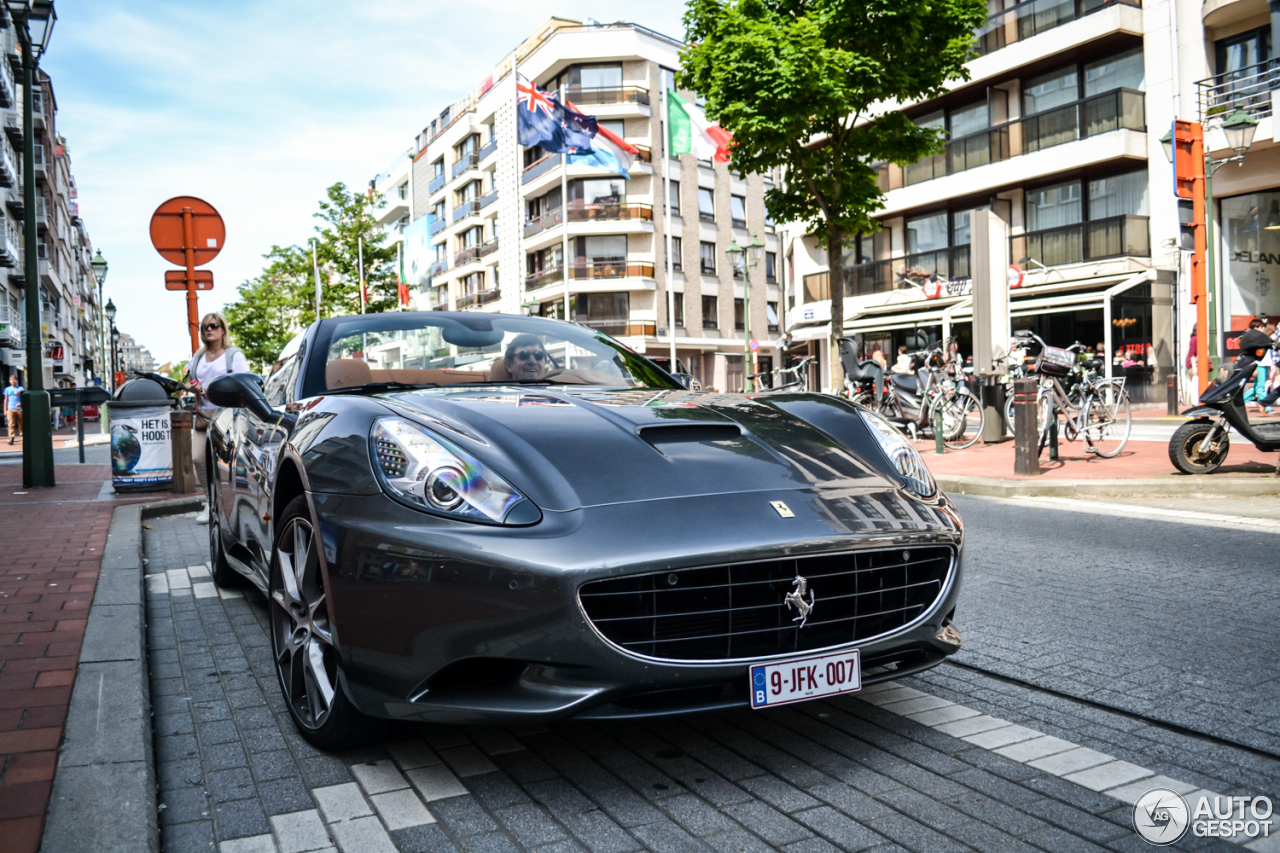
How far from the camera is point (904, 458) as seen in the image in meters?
3.20

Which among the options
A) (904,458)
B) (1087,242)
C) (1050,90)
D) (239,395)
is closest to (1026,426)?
(904,458)

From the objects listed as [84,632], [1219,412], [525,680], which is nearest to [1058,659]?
[525,680]

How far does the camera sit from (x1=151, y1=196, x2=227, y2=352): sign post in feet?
30.8

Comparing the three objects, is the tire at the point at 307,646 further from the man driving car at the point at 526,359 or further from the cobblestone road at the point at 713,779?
the man driving car at the point at 526,359

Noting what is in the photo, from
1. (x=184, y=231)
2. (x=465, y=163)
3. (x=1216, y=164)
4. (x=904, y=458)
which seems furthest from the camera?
(x=465, y=163)

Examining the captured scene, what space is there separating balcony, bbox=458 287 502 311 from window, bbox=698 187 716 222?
1361cm

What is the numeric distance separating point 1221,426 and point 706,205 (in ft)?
152

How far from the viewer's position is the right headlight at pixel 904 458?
3.09 m

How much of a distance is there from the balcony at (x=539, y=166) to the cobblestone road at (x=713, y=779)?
4995 centimetres

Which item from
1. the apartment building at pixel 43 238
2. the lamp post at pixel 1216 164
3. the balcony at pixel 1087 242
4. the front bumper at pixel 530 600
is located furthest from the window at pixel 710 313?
the front bumper at pixel 530 600

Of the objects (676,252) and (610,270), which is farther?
(676,252)

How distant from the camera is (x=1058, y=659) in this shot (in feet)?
12.4

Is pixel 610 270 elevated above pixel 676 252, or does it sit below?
below

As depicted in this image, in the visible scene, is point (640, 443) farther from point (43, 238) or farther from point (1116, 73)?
point (43, 238)
